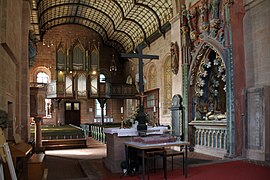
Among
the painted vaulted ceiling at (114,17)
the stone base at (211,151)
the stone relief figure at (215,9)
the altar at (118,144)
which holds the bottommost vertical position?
the stone base at (211,151)

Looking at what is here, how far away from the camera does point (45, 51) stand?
74.2 ft

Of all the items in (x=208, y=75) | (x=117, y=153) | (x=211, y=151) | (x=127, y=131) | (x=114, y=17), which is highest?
(x=114, y=17)

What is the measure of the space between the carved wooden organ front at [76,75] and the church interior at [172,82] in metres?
0.09

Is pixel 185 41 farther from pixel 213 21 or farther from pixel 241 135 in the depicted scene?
pixel 241 135

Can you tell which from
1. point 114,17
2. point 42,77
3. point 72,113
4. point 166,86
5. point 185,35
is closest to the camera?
point 185,35

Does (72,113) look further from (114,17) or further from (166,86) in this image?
(166,86)

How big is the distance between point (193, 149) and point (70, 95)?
36.5ft

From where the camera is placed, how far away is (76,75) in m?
19.4

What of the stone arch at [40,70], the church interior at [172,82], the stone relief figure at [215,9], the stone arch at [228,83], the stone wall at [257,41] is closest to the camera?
the church interior at [172,82]

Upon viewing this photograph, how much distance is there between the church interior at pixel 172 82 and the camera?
256 inches

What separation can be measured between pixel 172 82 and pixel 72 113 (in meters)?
13.7

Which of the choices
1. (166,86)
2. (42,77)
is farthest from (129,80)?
(166,86)

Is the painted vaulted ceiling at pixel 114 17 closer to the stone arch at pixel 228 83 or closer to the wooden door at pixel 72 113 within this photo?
the stone arch at pixel 228 83

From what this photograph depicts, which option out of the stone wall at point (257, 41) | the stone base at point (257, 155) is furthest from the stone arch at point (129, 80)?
the stone base at point (257, 155)
